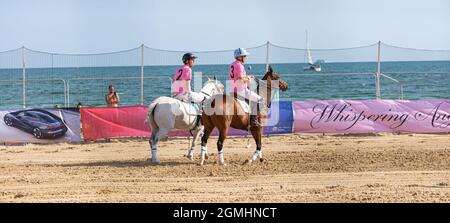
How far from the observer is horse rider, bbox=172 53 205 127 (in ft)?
53.4

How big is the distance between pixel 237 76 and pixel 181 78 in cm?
144

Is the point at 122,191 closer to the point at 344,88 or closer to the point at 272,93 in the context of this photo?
the point at 272,93

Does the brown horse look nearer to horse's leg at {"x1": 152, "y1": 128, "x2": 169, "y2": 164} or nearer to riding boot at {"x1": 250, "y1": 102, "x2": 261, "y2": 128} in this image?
riding boot at {"x1": 250, "y1": 102, "x2": 261, "y2": 128}

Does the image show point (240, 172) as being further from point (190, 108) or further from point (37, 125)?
point (37, 125)

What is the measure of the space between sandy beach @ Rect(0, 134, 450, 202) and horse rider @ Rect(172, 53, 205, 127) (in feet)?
4.91

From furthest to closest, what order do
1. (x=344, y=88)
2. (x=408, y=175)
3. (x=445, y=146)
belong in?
(x=344, y=88), (x=445, y=146), (x=408, y=175)

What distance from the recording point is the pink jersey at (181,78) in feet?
53.3

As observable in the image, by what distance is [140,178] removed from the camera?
1420 centimetres

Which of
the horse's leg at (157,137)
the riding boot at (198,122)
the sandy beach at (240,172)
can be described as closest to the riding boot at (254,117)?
the sandy beach at (240,172)

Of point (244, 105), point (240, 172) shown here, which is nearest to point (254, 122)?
point (244, 105)

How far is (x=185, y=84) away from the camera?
53.9ft

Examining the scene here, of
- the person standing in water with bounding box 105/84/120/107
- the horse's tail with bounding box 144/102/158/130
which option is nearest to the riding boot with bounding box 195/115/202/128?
the horse's tail with bounding box 144/102/158/130

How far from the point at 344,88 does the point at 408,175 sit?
100 feet

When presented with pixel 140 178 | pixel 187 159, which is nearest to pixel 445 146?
pixel 187 159
